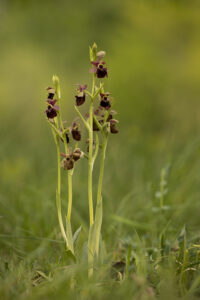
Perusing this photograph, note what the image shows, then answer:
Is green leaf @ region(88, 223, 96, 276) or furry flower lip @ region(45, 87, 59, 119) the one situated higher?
furry flower lip @ region(45, 87, 59, 119)

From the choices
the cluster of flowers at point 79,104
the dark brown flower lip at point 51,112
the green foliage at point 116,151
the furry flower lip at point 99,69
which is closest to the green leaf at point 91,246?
the green foliage at point 116,151

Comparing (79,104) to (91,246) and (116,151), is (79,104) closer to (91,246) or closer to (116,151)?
(91,246)

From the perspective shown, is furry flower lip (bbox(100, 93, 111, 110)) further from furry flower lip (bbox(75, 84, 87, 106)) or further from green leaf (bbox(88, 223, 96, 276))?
green leaf (bbox(88, 223, 96, 276))

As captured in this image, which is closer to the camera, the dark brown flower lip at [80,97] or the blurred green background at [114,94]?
the dark brown flower lip at [80,97]

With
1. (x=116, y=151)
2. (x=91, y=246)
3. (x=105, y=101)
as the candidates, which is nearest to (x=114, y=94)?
(x=116, y=151)

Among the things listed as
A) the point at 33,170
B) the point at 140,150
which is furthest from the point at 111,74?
the point at 33,170

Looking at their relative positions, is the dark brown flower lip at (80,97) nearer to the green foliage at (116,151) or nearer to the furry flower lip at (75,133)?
the furry flower lip at (75,133)

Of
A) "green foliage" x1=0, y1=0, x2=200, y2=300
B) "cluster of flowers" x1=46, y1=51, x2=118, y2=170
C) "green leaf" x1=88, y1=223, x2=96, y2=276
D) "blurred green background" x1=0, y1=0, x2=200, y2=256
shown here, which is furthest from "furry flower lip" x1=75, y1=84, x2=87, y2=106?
"blurred green background" x1=0, y1=0, x2=200, y2=256

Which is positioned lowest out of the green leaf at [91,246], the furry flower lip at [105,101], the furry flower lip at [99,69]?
the green leaf at [91,246]
